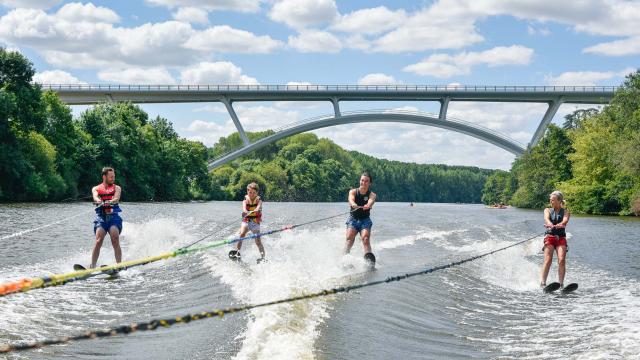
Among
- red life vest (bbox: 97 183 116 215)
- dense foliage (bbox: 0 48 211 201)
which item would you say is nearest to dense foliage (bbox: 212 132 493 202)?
dense foliage (bbox: 0 48 211 201)

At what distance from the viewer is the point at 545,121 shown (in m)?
87.2

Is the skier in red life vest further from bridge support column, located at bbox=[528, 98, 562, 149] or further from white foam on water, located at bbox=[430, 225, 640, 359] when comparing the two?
bridge support column, located at bbox=[528, 98, 562, 149]

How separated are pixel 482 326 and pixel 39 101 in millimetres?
46994

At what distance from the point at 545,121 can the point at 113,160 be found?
53247mm

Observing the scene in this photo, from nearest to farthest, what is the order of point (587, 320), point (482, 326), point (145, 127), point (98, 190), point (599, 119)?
point (482, 326) → point (587, 320) → point (98, 190) → point (599, 119) → point (145, 127)

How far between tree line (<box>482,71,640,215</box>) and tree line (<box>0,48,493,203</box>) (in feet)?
131

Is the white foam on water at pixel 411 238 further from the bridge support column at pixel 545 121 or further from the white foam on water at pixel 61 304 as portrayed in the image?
the bridge support column at pixel 545 121

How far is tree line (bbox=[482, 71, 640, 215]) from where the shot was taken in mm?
50094

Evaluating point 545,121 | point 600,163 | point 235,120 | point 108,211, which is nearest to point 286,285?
point 108,211

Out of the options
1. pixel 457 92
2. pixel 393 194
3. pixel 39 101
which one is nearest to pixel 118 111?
pixel 39 101

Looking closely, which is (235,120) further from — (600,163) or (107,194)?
(107,194)

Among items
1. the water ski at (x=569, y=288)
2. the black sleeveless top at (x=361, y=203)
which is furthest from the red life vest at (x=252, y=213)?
the water ski at (x=569, y=288)

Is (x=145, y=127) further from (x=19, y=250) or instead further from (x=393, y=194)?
(x=393, y=194)

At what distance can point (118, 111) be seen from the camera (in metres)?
70.1
